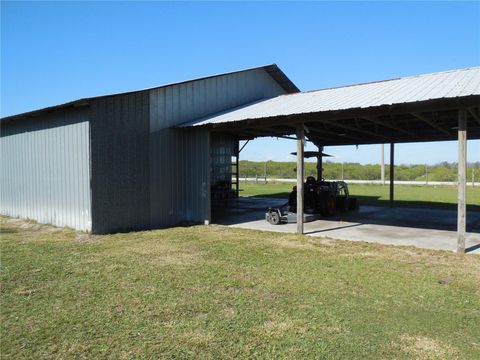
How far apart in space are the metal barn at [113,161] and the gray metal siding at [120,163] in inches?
1.0

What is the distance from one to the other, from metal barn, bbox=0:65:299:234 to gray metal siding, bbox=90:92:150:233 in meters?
0.02

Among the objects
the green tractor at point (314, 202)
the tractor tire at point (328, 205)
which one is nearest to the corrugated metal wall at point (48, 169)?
the green tractor at point (314, 202)

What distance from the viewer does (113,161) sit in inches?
360

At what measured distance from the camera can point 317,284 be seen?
5004 millimetres

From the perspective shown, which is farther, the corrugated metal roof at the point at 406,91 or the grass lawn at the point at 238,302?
the corrugated metal roof at the point at 406,91

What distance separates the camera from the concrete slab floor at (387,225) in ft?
26.8

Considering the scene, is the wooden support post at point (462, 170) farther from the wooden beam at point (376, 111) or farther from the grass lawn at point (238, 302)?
the grass lawn at point (238, 302)

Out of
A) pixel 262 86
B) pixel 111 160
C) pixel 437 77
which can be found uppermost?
pixel 262 86

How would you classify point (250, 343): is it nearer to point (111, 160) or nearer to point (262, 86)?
point (111, 160)

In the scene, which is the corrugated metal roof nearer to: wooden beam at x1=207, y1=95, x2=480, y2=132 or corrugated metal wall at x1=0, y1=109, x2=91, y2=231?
wooden beam at x1=207, y1=95, x2=480, y2=132

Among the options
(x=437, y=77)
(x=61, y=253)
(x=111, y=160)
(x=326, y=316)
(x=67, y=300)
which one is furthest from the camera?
(x=437, y=77)

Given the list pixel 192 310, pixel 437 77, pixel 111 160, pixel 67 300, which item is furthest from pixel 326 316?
pixel 437 77

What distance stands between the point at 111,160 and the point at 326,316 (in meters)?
6.93

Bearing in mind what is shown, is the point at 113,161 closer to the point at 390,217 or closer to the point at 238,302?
the point at 238,302
